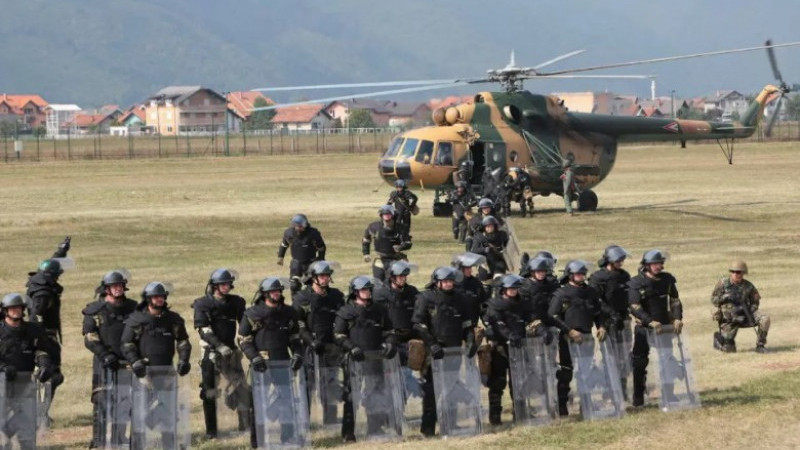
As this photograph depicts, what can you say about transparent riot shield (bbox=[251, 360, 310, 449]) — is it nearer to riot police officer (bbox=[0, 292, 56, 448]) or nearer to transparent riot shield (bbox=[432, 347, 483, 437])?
transparent riot shield (bbox=[432, 347, 483, 437])

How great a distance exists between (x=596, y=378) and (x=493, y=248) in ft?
25.0

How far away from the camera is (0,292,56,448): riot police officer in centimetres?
1486

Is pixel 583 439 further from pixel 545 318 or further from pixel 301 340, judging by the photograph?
pixel 301 340

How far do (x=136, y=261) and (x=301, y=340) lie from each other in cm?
1828

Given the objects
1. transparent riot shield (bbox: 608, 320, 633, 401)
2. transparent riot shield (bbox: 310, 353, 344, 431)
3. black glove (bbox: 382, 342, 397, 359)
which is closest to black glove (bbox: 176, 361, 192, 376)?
transparent riot shield (bbox: 310, 353, 344, 431)

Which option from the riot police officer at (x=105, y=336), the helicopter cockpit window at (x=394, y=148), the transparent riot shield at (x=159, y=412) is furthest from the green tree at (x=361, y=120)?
the transparent riot shield at (x=159, y=412)

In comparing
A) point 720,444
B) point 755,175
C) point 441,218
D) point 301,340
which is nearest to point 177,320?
point 301,340

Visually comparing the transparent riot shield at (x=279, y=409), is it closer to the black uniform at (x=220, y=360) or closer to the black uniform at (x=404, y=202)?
the black uniform at (x=220, y=360)

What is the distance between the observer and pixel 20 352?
15148mm

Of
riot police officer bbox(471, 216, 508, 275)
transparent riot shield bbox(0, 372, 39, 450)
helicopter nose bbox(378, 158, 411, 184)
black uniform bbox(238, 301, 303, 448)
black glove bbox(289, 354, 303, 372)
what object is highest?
helicopter nose bbox(378, 158, 411, 184)

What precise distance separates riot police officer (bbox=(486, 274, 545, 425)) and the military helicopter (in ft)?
76.9

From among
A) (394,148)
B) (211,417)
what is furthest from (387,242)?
(394,148)

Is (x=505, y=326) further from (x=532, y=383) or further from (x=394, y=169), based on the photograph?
(x=394, y=169)

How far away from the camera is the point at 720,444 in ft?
52.6
